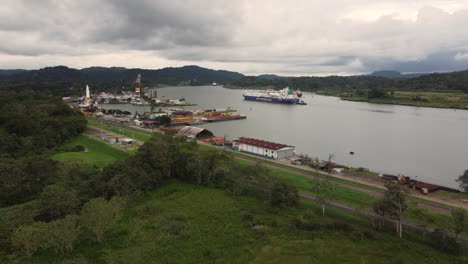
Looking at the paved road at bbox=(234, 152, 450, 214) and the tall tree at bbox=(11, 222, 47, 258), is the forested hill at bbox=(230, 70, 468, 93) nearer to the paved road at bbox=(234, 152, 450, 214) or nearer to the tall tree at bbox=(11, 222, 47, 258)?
the paved road at bbox=(234, 152, 450, 214)

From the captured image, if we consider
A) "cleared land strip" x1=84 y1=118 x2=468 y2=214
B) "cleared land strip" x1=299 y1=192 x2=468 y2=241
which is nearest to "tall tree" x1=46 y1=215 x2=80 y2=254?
"cleared land strip" x1=299 y1=192 x2=468 y2=241

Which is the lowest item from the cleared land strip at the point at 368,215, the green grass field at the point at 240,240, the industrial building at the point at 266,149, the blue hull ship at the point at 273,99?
the green grass field at the point at 240,240

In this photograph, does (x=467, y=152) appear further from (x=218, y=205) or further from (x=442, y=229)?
(x=218, y=205)

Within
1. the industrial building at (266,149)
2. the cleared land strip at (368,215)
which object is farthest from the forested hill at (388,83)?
the cleared land strip at (368,215)

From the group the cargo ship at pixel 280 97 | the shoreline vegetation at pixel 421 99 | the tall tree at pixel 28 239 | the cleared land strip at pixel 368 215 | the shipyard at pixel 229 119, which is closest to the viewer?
the tall tree at pixel 28 239

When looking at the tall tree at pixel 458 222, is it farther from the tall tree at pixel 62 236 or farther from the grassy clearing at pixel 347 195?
the tall tree at pixel 62 236
